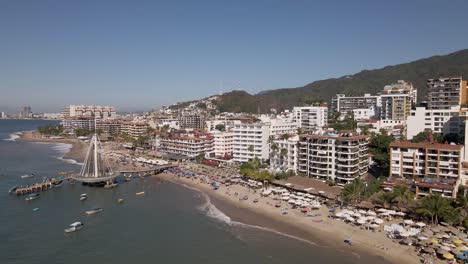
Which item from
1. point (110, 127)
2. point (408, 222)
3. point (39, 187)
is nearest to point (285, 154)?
point (408, 222)

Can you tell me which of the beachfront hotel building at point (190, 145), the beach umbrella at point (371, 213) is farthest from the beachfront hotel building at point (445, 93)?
Answer: the beachfront hotel building at point (190, 145)

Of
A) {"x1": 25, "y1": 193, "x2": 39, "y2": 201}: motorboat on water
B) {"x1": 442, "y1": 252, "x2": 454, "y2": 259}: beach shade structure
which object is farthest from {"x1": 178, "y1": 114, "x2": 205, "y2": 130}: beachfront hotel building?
{"x1": 442, "y1": 252, "x2": 454, "y2": 259}: beach shade structure

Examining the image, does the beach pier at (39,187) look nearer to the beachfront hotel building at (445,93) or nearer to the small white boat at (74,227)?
the small white boat at (74,227)

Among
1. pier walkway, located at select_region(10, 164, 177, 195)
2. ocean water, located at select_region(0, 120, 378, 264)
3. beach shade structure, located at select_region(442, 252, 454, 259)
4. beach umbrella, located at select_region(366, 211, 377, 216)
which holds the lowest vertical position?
ocean water, located at select_region(0, 120, 378, 264)

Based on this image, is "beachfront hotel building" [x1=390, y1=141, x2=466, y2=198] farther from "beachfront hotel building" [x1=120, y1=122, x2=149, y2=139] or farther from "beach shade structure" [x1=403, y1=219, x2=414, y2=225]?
"beachfront hotel building" [x1=120, y1=122, x2=149, y2=139]

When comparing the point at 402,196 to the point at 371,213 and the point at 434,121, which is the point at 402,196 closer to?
the point at 371,213
